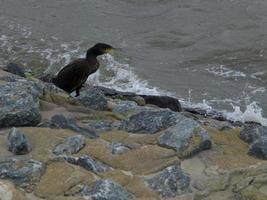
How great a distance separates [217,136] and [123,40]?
10218mm

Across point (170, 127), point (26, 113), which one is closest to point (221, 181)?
point (170, 127)

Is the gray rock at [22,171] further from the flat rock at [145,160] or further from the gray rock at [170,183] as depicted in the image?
the gray rock at [170,183]

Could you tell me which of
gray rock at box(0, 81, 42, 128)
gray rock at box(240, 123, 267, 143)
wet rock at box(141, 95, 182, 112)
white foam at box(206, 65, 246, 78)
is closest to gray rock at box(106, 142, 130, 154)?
gray rock at box(0, 81, 42, 128)

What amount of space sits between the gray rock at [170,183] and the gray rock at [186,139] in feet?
1.29

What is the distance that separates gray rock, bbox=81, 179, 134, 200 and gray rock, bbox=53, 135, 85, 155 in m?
0.62

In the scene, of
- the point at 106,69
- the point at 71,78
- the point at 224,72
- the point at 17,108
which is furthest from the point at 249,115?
the point at 17,108

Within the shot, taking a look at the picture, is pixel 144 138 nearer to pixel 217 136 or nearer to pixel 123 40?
pixel 217 136

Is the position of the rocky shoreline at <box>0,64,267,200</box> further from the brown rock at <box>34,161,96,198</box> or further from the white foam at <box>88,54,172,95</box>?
the white foam at <box>88,54,172,95</box>

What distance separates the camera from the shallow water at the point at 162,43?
41.3ft

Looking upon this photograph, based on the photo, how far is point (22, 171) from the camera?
15.1 ft

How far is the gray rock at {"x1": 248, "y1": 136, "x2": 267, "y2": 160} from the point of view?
17.5 feet

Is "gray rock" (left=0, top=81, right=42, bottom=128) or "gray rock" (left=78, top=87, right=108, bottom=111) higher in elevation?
"gray rock" (left=0, top=81, right=42, bottom=128)

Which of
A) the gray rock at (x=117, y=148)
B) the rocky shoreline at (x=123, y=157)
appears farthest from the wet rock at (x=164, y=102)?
the gray rock at (x=117, y=148)

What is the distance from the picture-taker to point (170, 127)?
5.52 metres
